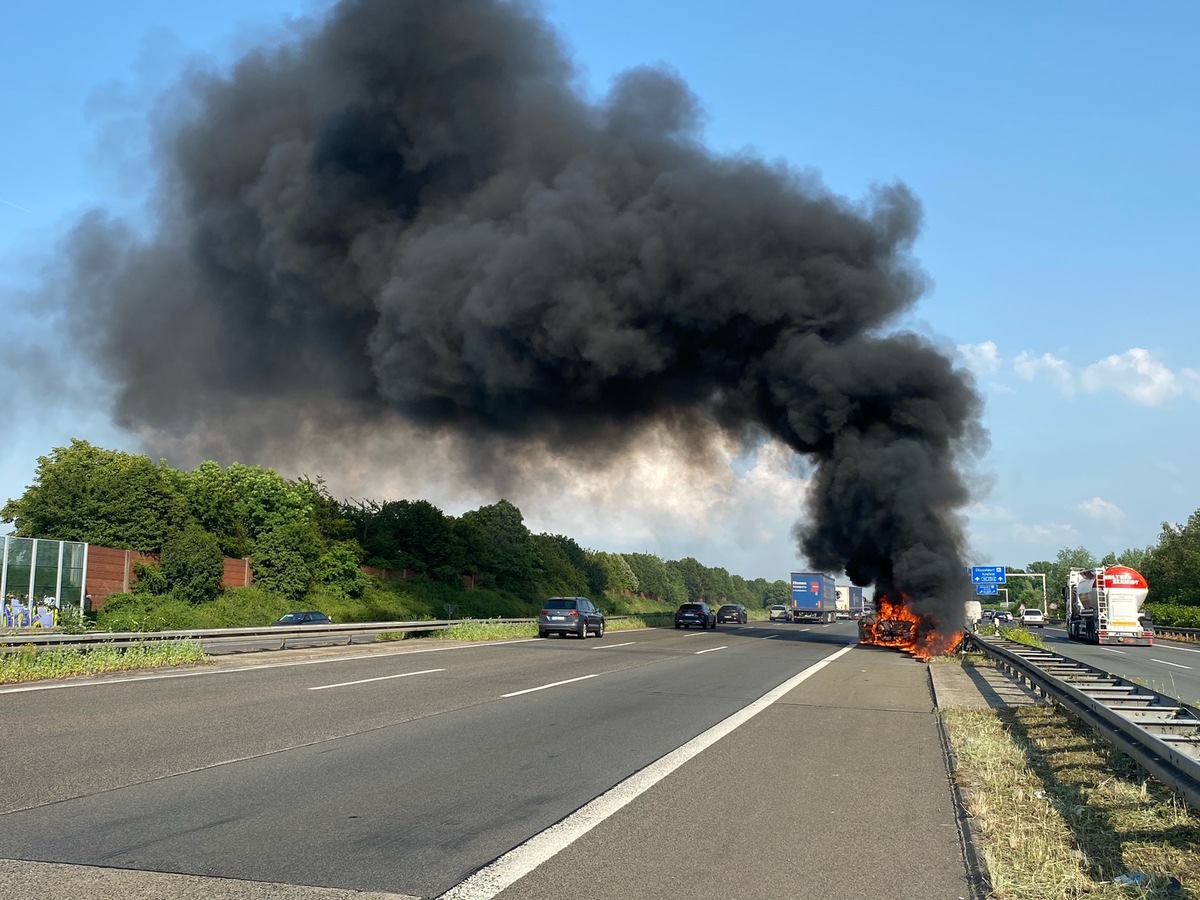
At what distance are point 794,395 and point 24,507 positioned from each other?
1234 inches

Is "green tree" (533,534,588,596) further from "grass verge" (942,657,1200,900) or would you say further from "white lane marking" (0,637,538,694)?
"grass verge" (942,657,1200,900)

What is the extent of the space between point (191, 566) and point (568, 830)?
36.2 meters

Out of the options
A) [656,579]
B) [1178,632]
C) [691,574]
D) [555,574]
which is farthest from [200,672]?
[691,574]

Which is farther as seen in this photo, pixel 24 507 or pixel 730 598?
pixel 730 598

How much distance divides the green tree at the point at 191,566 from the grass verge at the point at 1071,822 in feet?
114

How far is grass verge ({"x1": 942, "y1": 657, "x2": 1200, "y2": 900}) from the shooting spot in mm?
4828

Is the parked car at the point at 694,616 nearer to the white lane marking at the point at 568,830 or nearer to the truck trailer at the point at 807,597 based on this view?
the truck trailer at the point at 807,597

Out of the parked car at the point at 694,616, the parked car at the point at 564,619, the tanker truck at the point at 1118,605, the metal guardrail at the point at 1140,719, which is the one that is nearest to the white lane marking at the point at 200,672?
the parked car at the point at 564,619

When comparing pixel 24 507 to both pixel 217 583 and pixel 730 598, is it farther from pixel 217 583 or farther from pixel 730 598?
pixel 730 598

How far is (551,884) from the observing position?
479 centimetres

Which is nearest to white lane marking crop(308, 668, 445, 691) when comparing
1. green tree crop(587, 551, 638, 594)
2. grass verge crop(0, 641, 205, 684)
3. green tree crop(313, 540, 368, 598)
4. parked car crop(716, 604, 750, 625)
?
grass verge crop(0, 641, 205, 684)

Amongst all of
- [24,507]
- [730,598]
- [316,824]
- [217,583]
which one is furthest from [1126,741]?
[730,598]

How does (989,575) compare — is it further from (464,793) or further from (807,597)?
(464,793)

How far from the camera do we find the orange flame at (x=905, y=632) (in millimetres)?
26250
